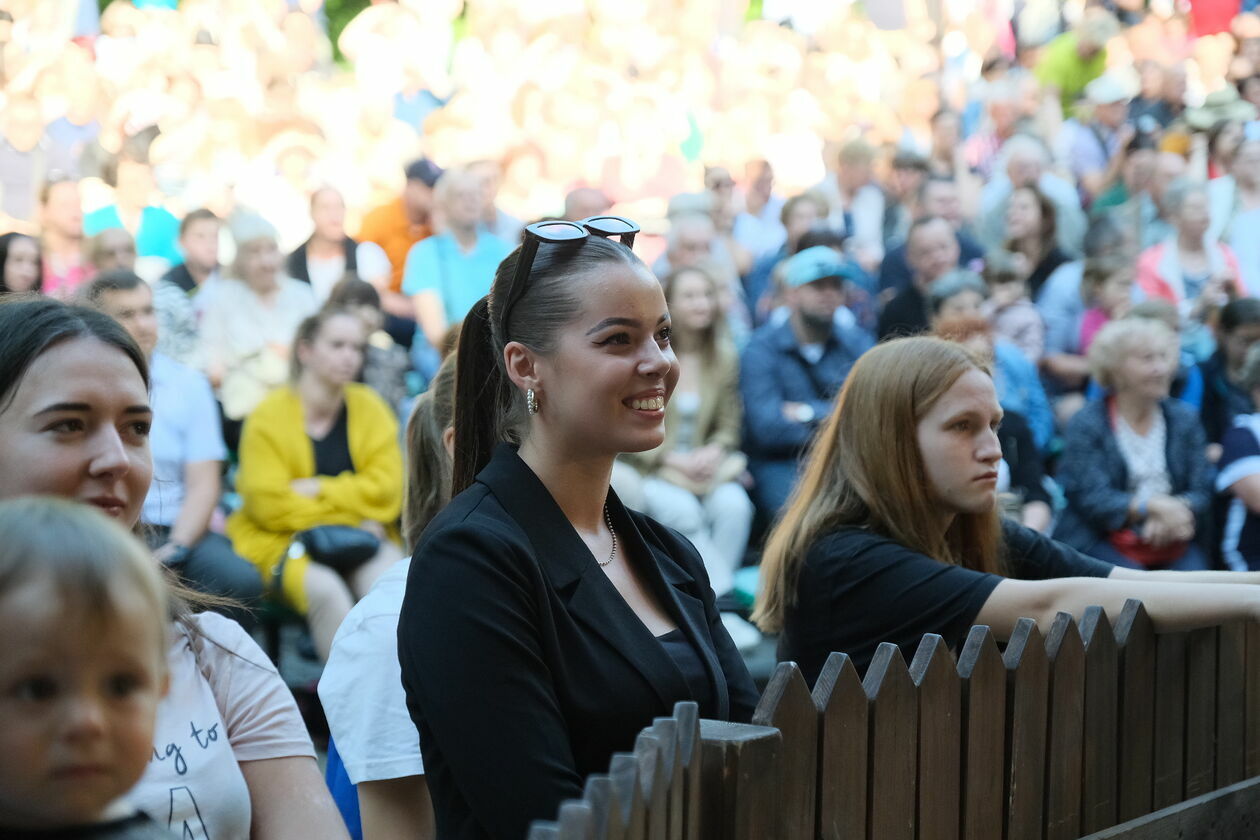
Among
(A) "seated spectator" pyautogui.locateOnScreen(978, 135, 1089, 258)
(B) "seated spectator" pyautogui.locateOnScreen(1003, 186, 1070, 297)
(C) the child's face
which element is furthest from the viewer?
(A) "seated spectator" pyautogui.locateOnScreen(978, 135, 1089, 258)

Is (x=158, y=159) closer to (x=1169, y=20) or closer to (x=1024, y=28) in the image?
(x=1024, y=28)

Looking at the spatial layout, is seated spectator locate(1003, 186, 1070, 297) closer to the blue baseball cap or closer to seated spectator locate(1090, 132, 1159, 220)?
seated spectator locate(1090, 132, 1159, 220)

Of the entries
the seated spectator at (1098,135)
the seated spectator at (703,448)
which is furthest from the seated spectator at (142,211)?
the seated spectator at (1098,135)

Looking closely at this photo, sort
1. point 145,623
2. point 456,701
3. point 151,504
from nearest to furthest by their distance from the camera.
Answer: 1. point 145,623
2. point 456,701
3. point 151,504

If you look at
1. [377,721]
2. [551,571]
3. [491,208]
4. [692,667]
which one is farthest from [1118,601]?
[491,208]

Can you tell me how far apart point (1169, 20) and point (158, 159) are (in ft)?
26.2

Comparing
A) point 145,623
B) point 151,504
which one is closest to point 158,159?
point 151,504

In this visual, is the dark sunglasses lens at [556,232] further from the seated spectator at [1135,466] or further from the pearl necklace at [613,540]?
the seated spectator at [1135,466]

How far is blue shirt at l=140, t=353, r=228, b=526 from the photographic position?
5.25 m

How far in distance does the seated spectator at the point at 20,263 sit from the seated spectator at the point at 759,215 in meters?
4.23

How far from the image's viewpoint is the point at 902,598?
2771 mm

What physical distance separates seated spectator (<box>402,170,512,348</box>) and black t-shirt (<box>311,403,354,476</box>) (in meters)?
1.28

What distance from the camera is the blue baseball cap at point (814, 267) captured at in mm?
6574

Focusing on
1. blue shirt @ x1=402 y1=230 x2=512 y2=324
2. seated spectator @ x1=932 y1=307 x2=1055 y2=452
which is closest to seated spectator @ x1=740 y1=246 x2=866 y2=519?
seated spectator @ x1=932 y1=307 x2=1055 y2=452
